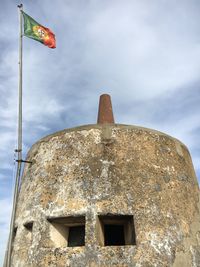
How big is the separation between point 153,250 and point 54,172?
7.01 ft

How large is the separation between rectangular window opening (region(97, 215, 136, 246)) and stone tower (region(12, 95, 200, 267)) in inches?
0.6

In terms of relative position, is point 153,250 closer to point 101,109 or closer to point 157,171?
point 157,171

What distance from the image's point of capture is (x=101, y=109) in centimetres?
702

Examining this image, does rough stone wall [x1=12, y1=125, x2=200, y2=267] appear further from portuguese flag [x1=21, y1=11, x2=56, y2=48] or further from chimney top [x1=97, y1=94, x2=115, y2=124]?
portuguese flag [x1=21, y1=11, x2=56, y2=48]

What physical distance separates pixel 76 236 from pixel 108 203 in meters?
1.13

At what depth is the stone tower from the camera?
436cm

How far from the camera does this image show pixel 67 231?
5.20 m

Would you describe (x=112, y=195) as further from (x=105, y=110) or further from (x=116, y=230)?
(x=105, y=110)

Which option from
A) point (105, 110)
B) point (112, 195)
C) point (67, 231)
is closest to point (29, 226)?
point (67, 231)

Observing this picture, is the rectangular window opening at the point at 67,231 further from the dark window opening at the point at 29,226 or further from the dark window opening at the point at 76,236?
the dark window opening at the point at 29,226

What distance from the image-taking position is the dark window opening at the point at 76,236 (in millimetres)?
5106

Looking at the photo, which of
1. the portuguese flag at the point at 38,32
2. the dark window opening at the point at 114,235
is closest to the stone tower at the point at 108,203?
the dark window opening at the point at 114,235

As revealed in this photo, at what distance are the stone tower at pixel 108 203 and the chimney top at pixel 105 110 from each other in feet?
4.59

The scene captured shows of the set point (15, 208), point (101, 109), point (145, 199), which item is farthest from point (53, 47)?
point (145, 199)
